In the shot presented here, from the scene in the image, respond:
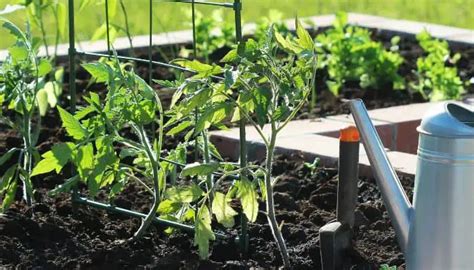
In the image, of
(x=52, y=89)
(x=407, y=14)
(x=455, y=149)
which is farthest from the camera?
(x=407, y=14)

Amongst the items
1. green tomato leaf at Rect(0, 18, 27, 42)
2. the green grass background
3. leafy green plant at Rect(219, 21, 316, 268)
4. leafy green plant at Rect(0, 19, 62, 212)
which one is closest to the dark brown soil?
leafy green plant at Rect(0, 19, 62, 212)

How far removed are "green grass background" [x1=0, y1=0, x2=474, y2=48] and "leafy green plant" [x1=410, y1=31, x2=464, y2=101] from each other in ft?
6.91

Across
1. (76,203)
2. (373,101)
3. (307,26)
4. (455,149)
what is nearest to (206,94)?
(455,149)

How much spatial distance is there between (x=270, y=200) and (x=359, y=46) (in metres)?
2.74

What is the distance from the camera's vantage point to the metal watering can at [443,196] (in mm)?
2957

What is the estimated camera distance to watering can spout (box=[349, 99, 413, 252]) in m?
3.17

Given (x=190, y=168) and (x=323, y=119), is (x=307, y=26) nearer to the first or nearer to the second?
(x=323, y=119)

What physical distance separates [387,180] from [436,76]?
2.84 metres

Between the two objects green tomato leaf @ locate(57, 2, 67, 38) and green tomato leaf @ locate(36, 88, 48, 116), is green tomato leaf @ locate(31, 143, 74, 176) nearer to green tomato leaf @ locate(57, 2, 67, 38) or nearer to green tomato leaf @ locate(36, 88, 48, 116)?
green tomato leaf @ locate(36, 88, 48, 116)

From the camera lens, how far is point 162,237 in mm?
4141

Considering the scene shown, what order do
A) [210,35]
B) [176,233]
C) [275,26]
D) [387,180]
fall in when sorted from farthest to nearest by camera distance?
1. [210,35]
2. [275,26]
3. [176,233]
4. [387,180]

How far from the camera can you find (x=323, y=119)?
564 centimetres

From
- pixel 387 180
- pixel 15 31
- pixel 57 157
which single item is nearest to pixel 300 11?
pixel 15 31

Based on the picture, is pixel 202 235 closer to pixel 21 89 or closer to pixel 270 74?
pixel 270 74
